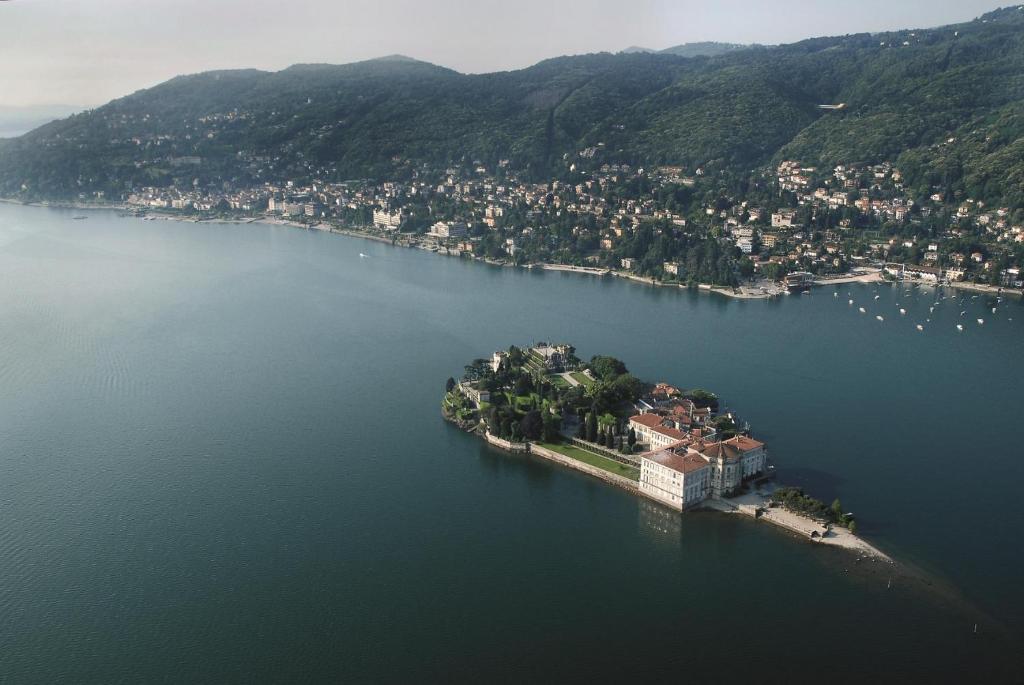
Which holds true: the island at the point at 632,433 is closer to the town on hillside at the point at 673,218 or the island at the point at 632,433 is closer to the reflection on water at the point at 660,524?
the reflection on water at the point at 660,524

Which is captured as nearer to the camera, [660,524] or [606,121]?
[660,524]

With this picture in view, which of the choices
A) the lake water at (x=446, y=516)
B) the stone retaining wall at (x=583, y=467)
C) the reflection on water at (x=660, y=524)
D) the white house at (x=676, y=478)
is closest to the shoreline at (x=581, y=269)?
the lake water at (x=446, y=516)

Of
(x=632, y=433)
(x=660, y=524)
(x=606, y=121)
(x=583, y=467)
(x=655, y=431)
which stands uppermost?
(x=606, y=121)

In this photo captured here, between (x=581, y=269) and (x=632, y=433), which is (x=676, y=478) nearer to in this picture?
(x=632, y=433)

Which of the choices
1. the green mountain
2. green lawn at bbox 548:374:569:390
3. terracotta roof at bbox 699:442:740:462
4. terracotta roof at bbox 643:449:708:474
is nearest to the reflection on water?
terracotta roof at bbox 643:449:708:474

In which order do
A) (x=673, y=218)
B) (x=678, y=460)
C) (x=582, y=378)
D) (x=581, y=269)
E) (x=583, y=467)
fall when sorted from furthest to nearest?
(x=673, y=218) < (x=581, y=269) < (x=582, y=378) < (x=583, y=467) < (x=678, y=460)

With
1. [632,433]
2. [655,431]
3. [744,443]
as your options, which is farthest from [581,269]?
[744,443]

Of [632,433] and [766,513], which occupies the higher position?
[632,433]

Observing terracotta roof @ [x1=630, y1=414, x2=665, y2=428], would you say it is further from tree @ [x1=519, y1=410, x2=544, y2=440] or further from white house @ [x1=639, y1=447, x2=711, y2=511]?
tree @ [x1=519, y1=410, x2=544, y2=440]

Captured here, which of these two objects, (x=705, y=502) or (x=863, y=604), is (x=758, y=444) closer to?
(x=705, y=502)
